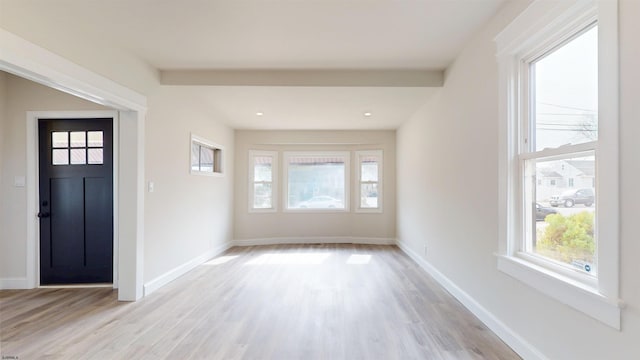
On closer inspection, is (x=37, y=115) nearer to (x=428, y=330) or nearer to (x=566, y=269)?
(x=428, y=330)

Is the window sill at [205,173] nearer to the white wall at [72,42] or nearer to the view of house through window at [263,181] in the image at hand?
the view of house through window at [263,181]

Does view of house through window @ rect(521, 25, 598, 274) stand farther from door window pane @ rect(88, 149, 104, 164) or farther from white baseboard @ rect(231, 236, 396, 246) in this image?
white baseboard @ rect(231, 236, 396, 246)

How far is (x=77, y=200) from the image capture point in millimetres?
3910

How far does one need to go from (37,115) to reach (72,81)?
1684mm

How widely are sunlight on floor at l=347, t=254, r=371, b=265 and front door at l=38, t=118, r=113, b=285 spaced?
3340 mm

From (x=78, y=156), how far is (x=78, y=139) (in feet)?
0.68

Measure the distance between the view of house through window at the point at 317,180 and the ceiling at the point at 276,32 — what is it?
9.39 ft

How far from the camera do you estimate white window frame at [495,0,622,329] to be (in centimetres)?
157

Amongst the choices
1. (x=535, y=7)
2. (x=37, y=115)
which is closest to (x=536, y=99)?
(x=535, y=7)

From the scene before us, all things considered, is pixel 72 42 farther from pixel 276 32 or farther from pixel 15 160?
pixel 15 160

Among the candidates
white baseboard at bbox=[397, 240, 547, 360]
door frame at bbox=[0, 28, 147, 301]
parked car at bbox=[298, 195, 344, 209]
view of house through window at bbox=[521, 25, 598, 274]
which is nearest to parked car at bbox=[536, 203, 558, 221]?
view of house through window at bbox=[521, 25, 598, 274]

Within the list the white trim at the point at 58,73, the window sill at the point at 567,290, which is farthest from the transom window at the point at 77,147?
the window sill at the point at 567,290

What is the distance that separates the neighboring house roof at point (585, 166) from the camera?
1.80 metres

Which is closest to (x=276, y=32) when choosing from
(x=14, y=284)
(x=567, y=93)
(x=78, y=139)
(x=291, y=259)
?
(x=567, y=93)
